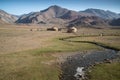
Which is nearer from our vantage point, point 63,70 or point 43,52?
point 63,70

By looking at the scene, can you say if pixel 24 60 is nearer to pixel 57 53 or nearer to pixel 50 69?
pixel 50 69

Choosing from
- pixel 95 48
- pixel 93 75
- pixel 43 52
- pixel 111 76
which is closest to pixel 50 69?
pixel 93 75

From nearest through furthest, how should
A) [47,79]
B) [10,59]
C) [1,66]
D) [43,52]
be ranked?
[47,79] → [1,66] → [10,59] → [43,52]

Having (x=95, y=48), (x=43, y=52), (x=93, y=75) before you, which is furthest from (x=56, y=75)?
(x=95, y=48)

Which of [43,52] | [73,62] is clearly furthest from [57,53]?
[73,62]

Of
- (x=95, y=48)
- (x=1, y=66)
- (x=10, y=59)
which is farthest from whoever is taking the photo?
(x=95, y=48)

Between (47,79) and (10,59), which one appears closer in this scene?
(47,79)

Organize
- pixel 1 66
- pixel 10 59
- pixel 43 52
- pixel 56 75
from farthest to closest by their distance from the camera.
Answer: pixel 43 52 < pixel 10 59 < pixel 1 66 < pixel 56 75

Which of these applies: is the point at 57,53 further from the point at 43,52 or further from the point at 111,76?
the point at 111,76

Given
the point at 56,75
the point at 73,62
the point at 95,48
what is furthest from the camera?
the point at 95,48
